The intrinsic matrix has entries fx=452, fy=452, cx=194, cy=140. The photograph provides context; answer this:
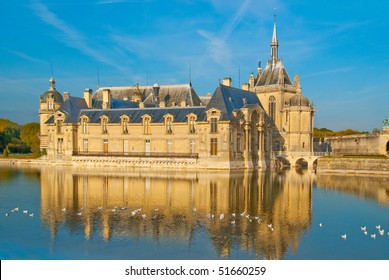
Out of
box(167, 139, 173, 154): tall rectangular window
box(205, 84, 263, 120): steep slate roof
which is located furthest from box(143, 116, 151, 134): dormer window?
box(205, 84, 263, 120): steep slate roof

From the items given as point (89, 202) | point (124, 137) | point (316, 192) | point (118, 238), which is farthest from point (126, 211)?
point (124, 137)

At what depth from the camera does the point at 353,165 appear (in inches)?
1889

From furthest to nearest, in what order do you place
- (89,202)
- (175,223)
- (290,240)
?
(89,202)
(175,223)
(290,240)

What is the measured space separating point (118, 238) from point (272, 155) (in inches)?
1679

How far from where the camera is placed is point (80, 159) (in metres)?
56.8

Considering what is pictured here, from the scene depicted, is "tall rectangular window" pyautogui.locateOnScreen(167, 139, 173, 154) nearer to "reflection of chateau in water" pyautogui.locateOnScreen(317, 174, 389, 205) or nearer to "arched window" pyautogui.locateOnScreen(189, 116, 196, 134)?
"arched window" pyautogui.locateOnScreen(189, 116, 196, 134)

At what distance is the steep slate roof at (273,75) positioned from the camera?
219ft

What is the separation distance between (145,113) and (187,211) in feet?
115

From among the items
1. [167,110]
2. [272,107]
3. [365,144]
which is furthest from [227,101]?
[365,144]

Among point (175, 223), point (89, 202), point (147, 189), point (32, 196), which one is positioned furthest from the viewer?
point (147, 189)

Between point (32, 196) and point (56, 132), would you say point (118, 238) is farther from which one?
point (56, 132)

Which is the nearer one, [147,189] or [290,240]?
[290,240]

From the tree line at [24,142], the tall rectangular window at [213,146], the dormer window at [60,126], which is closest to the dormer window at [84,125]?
the dormer window at [60,126]

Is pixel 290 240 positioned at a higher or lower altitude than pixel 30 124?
lower
